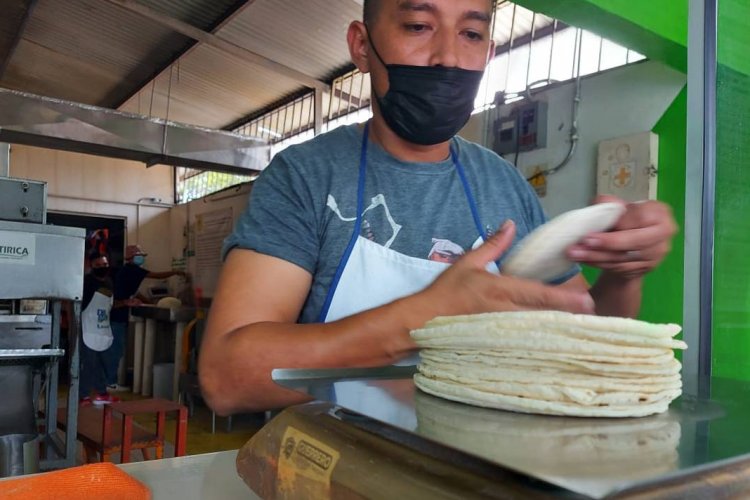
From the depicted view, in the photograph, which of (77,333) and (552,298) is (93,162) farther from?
(552,298)

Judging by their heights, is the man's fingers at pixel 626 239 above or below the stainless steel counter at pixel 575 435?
above

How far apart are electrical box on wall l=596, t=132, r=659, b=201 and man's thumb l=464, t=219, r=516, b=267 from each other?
7.76 ft

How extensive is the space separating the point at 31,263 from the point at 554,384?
8.34 feet

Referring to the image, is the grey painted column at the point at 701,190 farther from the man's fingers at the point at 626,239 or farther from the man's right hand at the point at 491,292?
the man's right hand at the point at 491,292

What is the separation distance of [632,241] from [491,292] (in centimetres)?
23

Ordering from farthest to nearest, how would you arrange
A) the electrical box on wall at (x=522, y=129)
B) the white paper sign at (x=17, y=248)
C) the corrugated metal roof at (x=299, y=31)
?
1. the corrugated metal roof at (x=299, y=31)
2. the electrical box on wall at (x=522, y=129)
3. the white paper sign at (x=17, y=248)

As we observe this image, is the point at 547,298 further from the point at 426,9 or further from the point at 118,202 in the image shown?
the point at 118,202

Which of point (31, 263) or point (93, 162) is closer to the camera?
point (31, 263)

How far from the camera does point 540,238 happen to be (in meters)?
0.71

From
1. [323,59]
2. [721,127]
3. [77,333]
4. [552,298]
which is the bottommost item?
[77,333]

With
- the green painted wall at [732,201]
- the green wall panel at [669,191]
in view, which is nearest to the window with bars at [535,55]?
the green wall panel at [669,191]

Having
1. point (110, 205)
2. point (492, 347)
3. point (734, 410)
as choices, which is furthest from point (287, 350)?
point (110, 205)

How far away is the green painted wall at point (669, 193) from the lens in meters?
2.54

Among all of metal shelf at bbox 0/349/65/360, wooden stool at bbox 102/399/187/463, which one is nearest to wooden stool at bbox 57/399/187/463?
wooden stool at bbox 102/399/187/463
